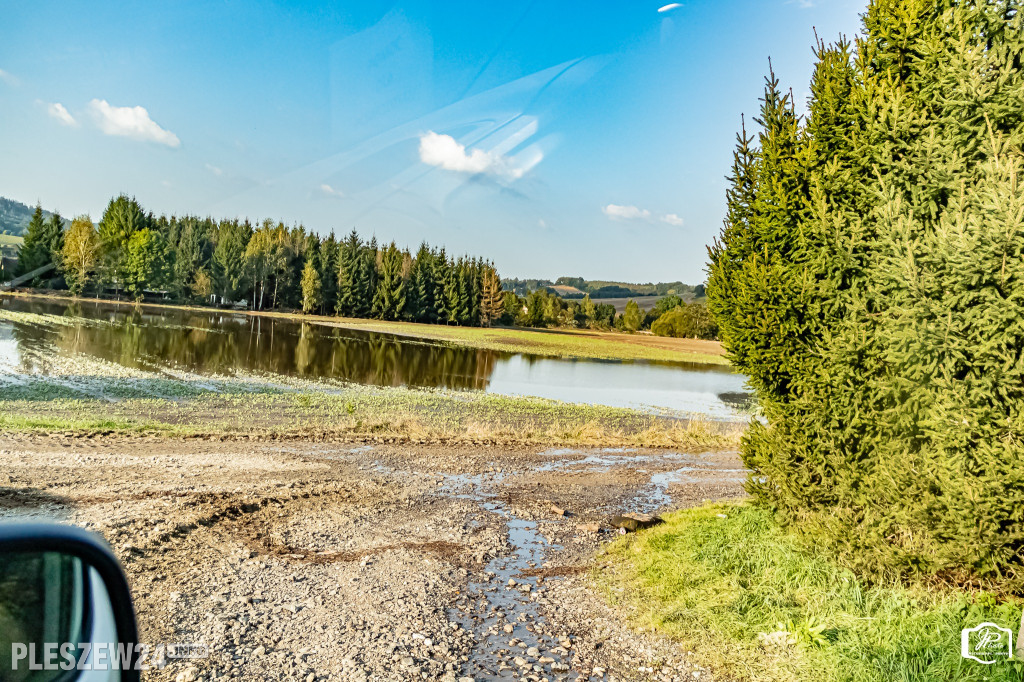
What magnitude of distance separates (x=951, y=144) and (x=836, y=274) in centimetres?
162

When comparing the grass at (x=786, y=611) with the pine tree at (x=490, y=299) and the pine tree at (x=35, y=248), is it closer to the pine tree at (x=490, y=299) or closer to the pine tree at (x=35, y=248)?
the pine tree at (x=35, y=248)

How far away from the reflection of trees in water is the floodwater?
2.5 inches

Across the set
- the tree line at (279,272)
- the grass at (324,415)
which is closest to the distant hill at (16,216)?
the tree line at (279,272)

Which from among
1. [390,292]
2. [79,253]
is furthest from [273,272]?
[79,253]

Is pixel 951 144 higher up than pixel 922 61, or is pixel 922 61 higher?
pixel 922 61

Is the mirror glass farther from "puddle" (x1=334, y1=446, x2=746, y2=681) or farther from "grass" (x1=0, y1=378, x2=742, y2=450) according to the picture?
"grass" (x1=0, y1=378, x2=742, y2=450)

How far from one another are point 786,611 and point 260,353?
131ft

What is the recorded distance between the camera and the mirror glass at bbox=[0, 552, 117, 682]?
1.72m

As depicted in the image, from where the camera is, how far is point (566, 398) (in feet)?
110

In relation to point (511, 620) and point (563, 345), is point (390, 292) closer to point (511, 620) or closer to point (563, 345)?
point (563, 345)

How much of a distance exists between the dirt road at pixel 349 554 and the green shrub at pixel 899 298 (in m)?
2.60

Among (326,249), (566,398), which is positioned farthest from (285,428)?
(326,249)

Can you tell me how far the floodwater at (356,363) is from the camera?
109 ft

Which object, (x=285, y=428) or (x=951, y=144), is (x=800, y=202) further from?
(x=285, y=428)
